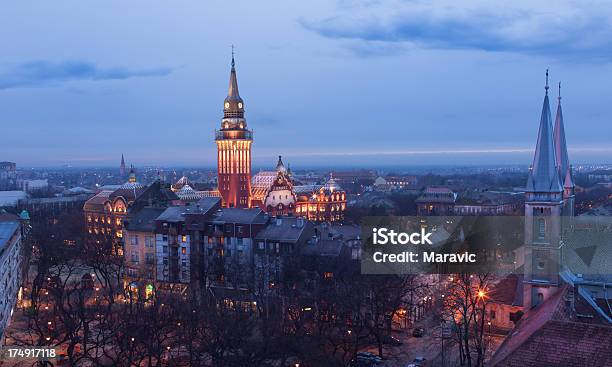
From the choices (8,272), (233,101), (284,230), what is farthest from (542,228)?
(233,101)

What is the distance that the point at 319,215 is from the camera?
12762 cm

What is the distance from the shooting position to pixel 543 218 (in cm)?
4259

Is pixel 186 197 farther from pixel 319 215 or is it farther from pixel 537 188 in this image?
pixel 537 188

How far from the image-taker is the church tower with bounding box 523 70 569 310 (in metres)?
42.3

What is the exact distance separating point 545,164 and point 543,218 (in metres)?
3.67

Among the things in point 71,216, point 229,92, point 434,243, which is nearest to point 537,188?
point 434,243

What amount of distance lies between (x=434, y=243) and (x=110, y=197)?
61.3 m

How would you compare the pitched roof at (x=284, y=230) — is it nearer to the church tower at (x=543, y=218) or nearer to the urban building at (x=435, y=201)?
the church tower at (x=543, y=218)

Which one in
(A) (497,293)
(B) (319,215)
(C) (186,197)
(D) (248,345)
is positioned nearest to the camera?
(D) (248,345)

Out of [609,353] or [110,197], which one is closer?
[609,353]

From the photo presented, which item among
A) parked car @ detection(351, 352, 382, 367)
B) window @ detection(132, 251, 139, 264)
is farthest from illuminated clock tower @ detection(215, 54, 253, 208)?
parked car @ detection(351, 352, 382, 367)

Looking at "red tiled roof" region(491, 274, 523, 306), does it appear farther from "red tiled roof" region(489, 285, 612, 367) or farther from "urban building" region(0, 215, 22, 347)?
"urban building" region(0, 215, 22, 347)

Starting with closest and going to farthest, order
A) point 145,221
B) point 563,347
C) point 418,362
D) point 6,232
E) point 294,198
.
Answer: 1. point 563,347
2. point 418,362
3. point 6,232
4. point 145,221
5. point 294,198

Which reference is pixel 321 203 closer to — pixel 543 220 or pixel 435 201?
pixel 435 201
